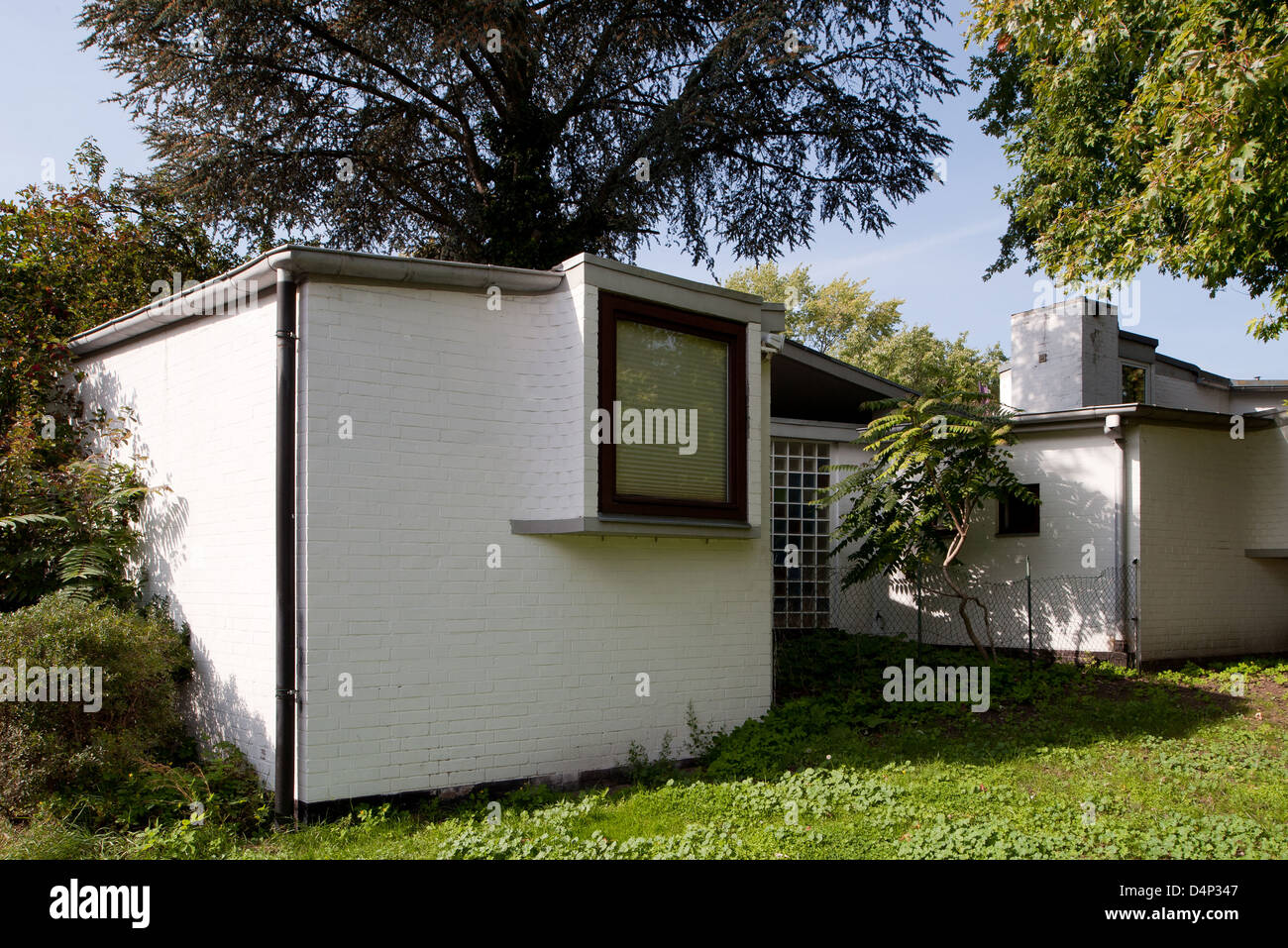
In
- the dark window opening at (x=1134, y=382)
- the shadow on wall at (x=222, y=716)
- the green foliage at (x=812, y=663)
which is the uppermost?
the dark window opening at (x=1134, y=382)

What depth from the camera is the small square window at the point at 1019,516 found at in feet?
39.1

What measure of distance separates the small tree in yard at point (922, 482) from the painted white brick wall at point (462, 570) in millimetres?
4159

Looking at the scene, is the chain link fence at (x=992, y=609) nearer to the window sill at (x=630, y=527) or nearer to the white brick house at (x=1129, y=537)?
the white brick house at (x=1129, y=537)

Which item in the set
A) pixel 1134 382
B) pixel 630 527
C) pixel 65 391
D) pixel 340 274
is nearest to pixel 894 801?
pixel 630 527

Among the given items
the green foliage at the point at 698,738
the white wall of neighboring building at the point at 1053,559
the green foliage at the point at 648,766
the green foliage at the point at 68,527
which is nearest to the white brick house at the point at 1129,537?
the white wall of neighboring building at the point at 1053,559

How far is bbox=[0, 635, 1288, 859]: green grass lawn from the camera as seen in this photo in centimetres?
523

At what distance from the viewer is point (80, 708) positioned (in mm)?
5848

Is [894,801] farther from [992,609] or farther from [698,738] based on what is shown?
[992,609]
